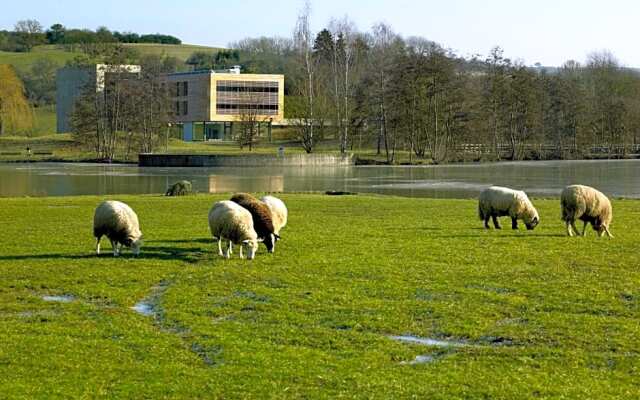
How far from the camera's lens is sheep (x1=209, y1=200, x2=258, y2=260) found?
62.5 feet

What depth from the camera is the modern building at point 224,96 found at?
140m

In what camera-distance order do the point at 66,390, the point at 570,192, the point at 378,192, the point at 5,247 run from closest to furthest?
1. the point at 66,390
2. the point at 5,247
3. the point at 570,192
4. the point at 378,192

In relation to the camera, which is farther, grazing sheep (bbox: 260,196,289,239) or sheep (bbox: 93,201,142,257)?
grazing sheep (bbox: 260,196,289,239)

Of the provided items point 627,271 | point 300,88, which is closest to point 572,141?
point 300,88

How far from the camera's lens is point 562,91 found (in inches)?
4737

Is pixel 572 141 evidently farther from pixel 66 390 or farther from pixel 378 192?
pixel 66 390

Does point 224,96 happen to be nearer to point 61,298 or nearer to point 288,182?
point 288,182

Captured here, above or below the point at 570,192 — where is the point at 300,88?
above

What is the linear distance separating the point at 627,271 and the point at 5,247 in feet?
43.6

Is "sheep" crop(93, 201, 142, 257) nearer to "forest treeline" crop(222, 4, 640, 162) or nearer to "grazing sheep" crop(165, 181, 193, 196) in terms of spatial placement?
"grazing sheep" crop(165, 181, 193, 196)

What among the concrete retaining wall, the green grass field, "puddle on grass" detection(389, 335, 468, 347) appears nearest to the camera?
the green grass field

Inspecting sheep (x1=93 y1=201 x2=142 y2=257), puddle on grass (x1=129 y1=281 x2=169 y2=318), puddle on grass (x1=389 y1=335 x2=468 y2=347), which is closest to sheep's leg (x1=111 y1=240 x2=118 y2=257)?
sheep (x1=93 y1=201 x2=142 y2=257)

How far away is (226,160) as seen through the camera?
84438 millimetres

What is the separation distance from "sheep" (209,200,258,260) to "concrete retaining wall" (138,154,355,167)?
64.6 meters
